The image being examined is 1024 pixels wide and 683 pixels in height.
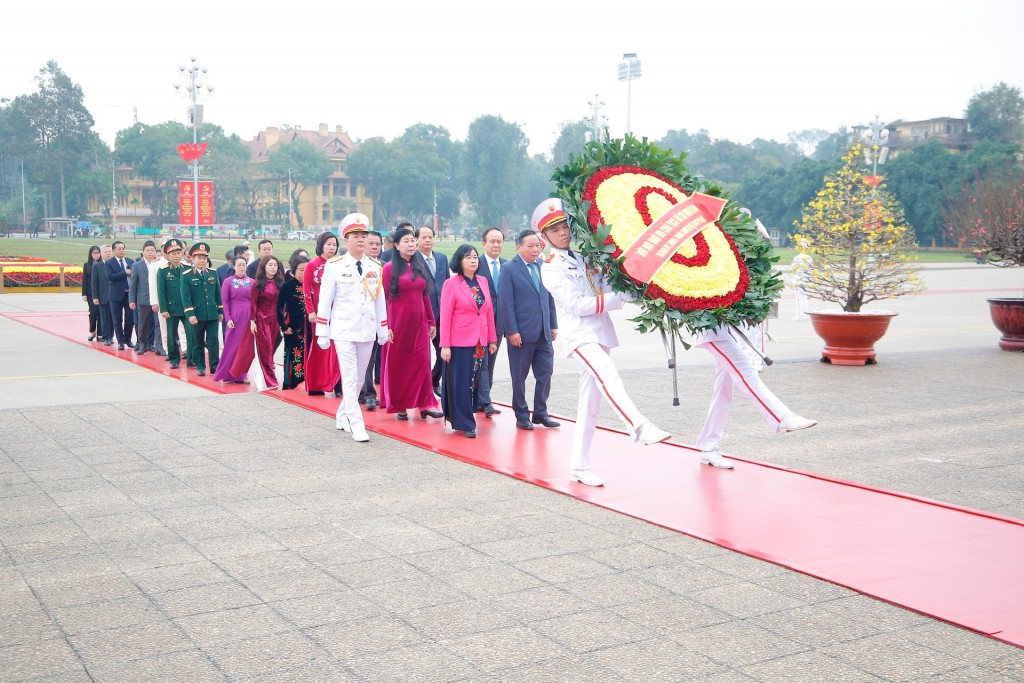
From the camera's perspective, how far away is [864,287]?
13.0 meters

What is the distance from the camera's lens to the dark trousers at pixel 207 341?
1211cm

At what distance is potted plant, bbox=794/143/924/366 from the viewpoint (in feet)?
40.8

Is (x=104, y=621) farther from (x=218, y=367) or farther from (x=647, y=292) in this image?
(x=218, y=367)

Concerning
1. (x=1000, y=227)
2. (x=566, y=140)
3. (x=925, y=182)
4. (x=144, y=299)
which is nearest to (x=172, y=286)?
(x=144, y=299)

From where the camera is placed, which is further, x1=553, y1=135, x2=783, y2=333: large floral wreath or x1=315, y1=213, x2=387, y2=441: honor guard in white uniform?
x1=315, y1=213, x2=387, y2=441: honor guard in white uniform

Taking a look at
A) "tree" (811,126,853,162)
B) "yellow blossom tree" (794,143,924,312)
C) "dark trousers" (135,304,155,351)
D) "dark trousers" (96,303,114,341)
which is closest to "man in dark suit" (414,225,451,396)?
"yellow blossom tree" (794,143,924,312)

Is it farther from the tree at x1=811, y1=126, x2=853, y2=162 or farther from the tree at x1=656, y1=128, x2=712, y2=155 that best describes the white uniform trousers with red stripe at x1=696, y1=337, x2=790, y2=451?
the tree at x1=656, y1=128, x2=712, y2=155

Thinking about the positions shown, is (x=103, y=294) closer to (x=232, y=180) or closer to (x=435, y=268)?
(x=435, y=268)

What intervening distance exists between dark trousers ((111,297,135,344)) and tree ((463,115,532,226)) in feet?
251

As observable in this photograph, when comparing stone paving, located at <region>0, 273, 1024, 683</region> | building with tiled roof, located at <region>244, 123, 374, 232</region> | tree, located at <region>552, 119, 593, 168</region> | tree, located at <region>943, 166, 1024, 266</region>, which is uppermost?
tree, located at <region>552, 119, 593, 168</region>

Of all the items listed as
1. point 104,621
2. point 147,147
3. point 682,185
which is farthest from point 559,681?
point 147,147

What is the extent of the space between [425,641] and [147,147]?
81444 millimetres

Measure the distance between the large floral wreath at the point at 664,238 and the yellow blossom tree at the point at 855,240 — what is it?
6333 mm

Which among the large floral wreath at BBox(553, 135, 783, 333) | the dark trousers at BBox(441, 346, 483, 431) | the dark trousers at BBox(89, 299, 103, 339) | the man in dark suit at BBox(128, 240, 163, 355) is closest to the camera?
the large floral wreath at BBox(553, 135, 783, 333)
